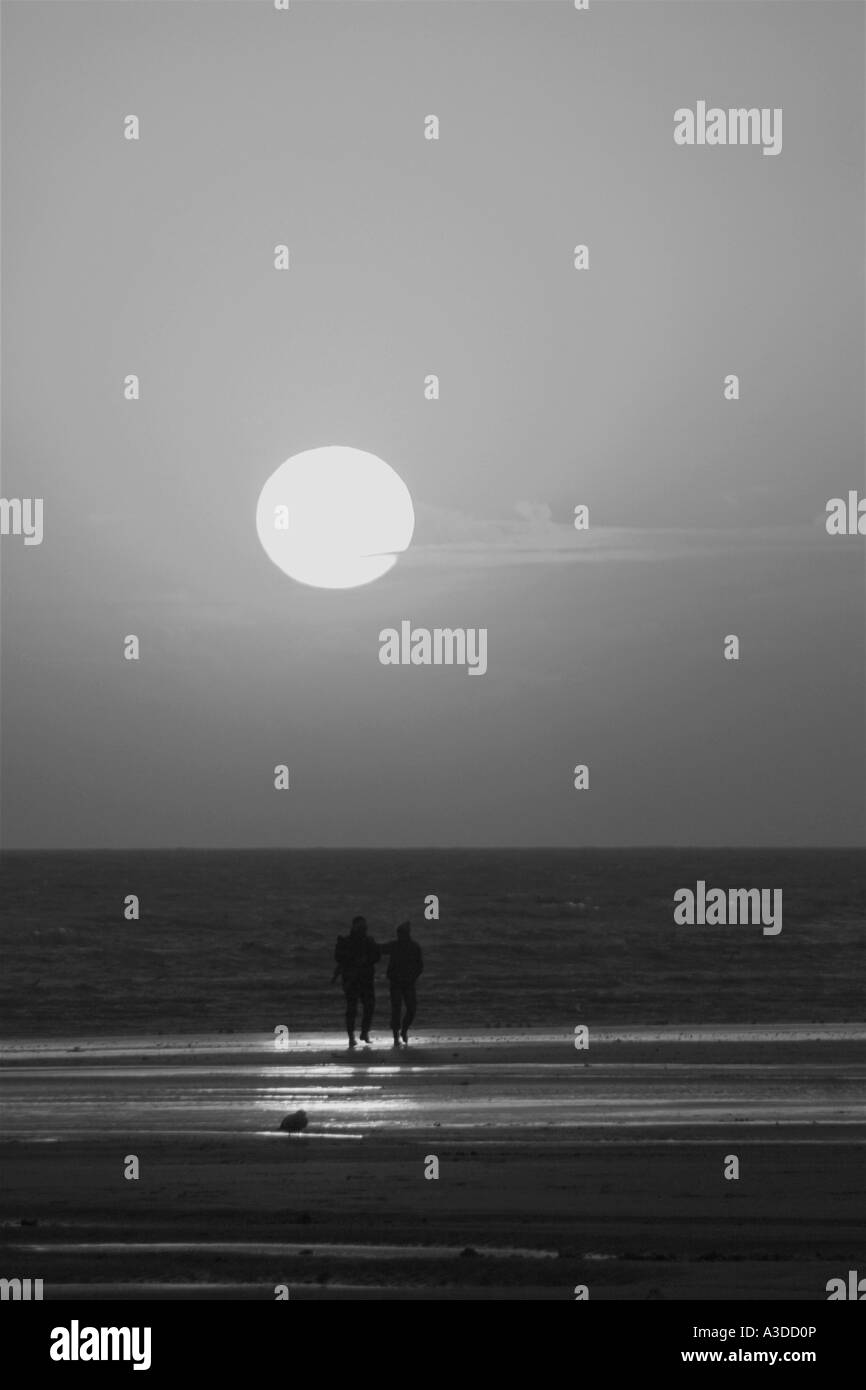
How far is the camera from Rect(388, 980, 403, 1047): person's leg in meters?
20.8

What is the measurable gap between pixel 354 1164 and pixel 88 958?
144ft

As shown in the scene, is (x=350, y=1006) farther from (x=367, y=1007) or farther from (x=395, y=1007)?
(x=395, y=1007)

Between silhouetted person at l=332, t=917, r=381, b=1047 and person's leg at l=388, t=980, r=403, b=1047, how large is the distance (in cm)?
28

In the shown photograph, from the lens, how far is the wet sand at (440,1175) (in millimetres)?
9891

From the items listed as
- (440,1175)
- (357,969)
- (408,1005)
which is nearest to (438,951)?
(408,1005)

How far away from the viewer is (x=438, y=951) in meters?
59.4

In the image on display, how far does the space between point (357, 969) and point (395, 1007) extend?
0.69 m

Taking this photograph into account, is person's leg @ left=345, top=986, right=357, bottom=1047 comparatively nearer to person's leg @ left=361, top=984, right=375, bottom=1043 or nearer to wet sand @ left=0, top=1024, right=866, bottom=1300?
person's leg @ left=361, top=984, right=375, bottom=1043

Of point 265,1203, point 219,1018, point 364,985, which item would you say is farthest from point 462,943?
point 265,1203

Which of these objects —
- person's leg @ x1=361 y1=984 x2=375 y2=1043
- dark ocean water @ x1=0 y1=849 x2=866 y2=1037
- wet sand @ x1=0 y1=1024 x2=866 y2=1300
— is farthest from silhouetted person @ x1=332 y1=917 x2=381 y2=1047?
dark ocean water @ x1=0 y1=849 x2=866 y2=1037

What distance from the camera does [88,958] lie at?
2168 inches

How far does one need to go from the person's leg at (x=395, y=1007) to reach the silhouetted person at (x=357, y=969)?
0.28 meters
